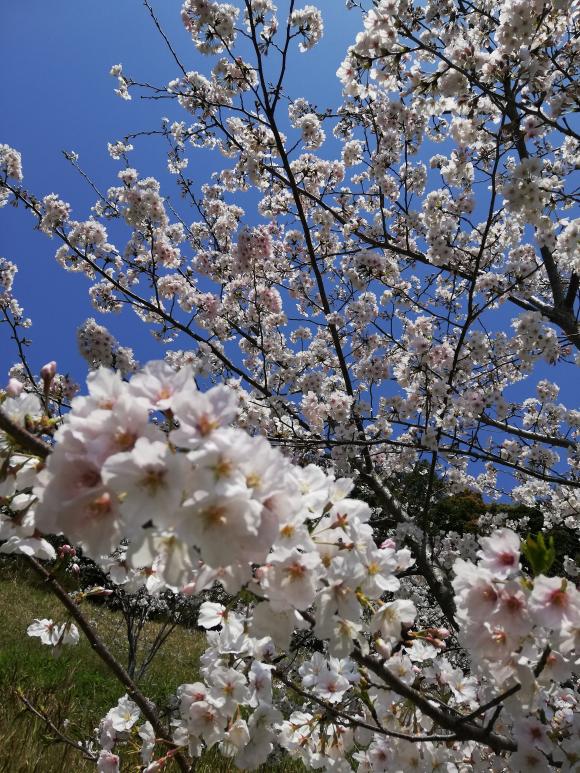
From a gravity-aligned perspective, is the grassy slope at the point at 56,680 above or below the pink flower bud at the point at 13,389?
below

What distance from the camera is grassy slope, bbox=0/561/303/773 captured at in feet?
10.0

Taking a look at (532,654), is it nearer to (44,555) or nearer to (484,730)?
(484,730)

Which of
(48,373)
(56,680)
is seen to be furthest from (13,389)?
(56,680)

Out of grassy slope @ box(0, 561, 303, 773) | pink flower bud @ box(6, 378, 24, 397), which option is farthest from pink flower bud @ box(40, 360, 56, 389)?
grassy slope @ box(0, 561, 303, 773)

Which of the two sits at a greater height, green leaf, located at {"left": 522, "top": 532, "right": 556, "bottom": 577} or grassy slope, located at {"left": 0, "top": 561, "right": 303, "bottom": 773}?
green leaf, located at {"left": 522, "top": 532, "right": 556, "bottom": 577}

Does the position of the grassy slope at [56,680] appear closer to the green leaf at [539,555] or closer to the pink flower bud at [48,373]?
the pink flower bud at [48,373]

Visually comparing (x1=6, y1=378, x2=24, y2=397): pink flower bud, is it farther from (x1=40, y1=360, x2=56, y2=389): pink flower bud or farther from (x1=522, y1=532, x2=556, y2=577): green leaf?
(x1=522, y1=532, x2=556, y2=577): green leaf

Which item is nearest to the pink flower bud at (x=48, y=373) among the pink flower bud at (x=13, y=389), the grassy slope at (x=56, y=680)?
the pink flower bud at (x=13, y=389)

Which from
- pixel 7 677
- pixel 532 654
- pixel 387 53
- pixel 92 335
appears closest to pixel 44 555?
pixel 532 654

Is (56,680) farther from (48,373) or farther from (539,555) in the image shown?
(539,555)

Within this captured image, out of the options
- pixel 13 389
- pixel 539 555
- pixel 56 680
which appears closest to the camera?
pixel 13 389

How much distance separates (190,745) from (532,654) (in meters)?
1.32

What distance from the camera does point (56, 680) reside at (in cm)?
557

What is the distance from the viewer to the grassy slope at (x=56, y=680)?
3053mm
